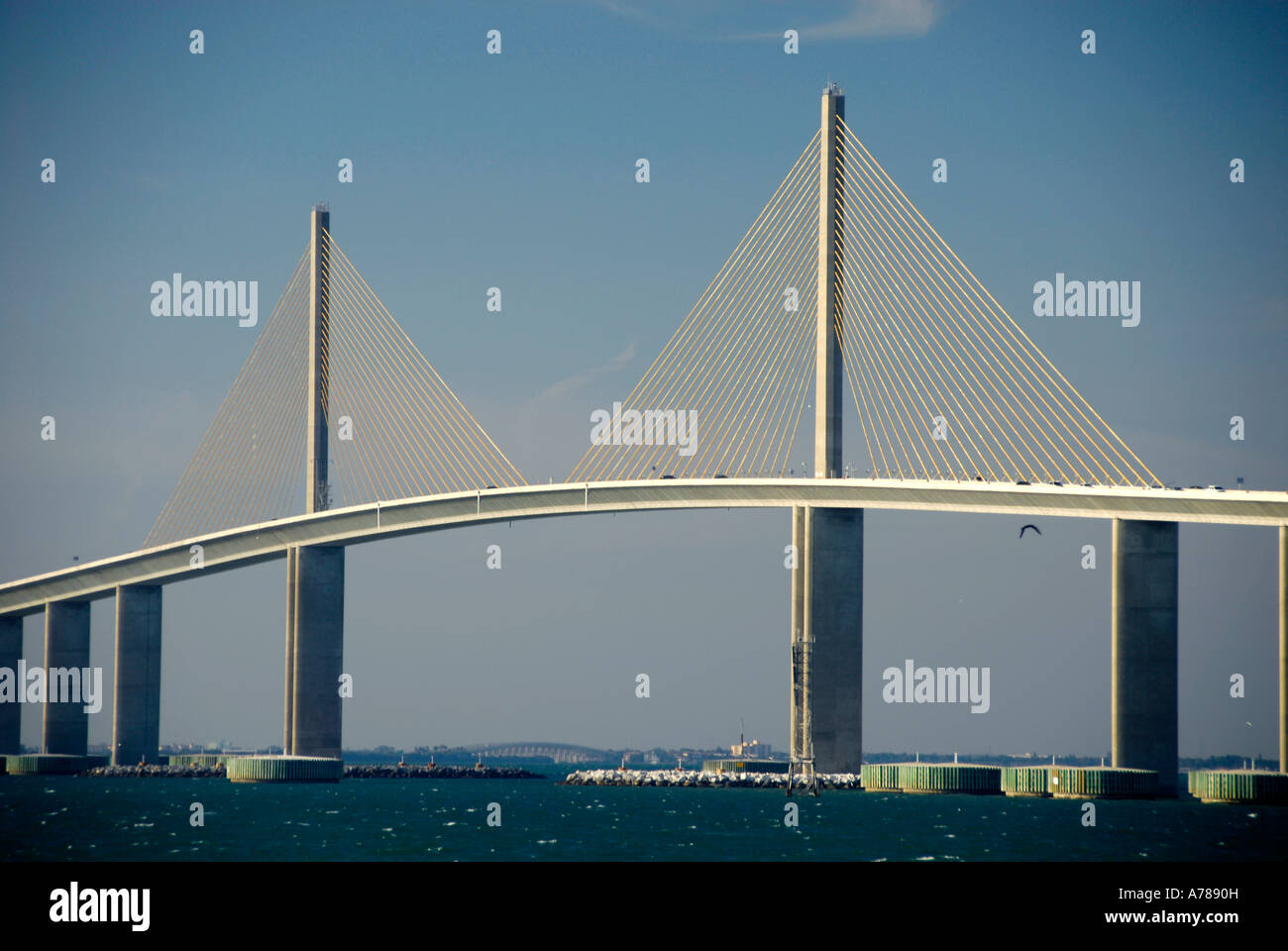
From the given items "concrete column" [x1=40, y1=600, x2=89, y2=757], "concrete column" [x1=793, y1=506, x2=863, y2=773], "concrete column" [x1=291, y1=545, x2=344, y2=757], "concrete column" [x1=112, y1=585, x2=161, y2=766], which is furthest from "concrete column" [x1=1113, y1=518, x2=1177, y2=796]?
"concrete column" [x1=40, y1=600, x2=89, y2=757]

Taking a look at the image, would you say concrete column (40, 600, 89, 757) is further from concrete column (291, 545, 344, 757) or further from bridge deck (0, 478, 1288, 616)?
concrete column (291, 545, 344, 757)

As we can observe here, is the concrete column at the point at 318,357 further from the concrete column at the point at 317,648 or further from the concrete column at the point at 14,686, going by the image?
the concrete column at the point at 14,686

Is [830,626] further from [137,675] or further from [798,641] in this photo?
[137,675]

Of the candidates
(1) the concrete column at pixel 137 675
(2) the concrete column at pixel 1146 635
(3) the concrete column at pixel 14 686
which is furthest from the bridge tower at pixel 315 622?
(2) the concrete column at pixel 1146 635
